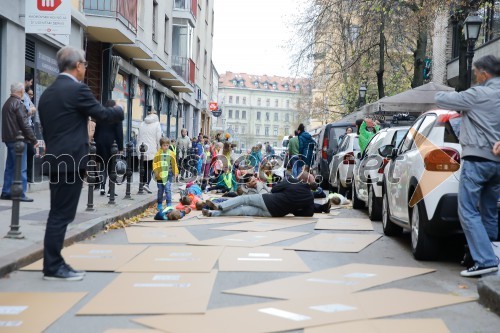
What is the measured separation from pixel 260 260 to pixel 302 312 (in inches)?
86.2

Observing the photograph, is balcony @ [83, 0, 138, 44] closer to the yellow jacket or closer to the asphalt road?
the yellow jacket

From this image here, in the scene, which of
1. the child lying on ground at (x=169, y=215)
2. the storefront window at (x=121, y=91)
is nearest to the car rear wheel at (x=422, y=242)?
the child lying on ground at (x=169, y=215)

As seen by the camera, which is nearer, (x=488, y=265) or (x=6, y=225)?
(x=488, y=265)

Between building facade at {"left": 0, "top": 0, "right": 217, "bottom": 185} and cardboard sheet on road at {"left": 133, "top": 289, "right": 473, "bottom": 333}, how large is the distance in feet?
30.3

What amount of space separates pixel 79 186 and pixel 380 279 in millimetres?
2859

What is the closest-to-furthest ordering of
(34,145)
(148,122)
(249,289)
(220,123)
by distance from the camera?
(249,289), (34,145), (148,122), (220,123)

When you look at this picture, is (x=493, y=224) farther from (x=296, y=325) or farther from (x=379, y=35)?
(x=379, y=35)

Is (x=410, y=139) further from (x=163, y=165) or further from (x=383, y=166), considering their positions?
(x=163, y=165)

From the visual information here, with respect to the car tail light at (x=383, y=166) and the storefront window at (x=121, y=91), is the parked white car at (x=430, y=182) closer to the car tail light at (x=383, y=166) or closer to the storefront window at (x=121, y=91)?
the car tail light at (x=383, y=166)

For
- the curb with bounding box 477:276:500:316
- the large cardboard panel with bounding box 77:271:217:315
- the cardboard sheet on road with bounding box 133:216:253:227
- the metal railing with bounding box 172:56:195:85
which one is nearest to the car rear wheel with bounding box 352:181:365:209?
the cardboard sheet on road with bounding box 133:216:253:227

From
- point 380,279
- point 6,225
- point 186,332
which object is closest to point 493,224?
point 380,279

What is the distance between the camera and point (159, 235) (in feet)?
28.7

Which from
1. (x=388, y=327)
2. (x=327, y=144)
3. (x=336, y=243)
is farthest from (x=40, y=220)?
(x=327, y=144)

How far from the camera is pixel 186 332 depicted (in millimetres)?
4090
